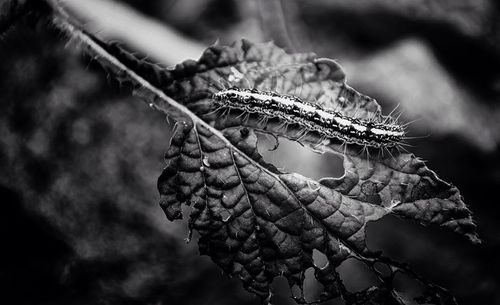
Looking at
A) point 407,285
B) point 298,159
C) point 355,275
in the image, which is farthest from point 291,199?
point 407,285

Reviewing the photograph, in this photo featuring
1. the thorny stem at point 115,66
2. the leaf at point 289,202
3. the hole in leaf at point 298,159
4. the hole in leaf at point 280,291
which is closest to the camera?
the leaf at point 289,202

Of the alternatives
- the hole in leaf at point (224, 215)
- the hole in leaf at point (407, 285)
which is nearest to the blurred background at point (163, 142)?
the hole in leaf at point (407, 285)

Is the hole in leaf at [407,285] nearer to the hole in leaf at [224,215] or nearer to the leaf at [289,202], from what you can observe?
the leaf at [289,202]

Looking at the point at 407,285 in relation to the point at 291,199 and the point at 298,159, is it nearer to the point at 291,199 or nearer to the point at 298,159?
the point at 298,159

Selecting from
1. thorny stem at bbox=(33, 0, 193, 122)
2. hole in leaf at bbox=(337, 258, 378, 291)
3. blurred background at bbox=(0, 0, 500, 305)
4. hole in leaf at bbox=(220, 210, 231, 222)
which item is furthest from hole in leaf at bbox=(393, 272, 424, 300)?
thorny stem at bbox=(33, 0, 193, 122)

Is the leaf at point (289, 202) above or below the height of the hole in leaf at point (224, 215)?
above

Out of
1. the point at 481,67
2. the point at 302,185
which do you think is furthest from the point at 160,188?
the point at 481,67

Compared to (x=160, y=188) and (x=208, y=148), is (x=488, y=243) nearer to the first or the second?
(x=208, y=148)

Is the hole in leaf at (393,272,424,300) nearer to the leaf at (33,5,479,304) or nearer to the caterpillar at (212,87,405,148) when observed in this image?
the leaf at (33,5,479,304)
